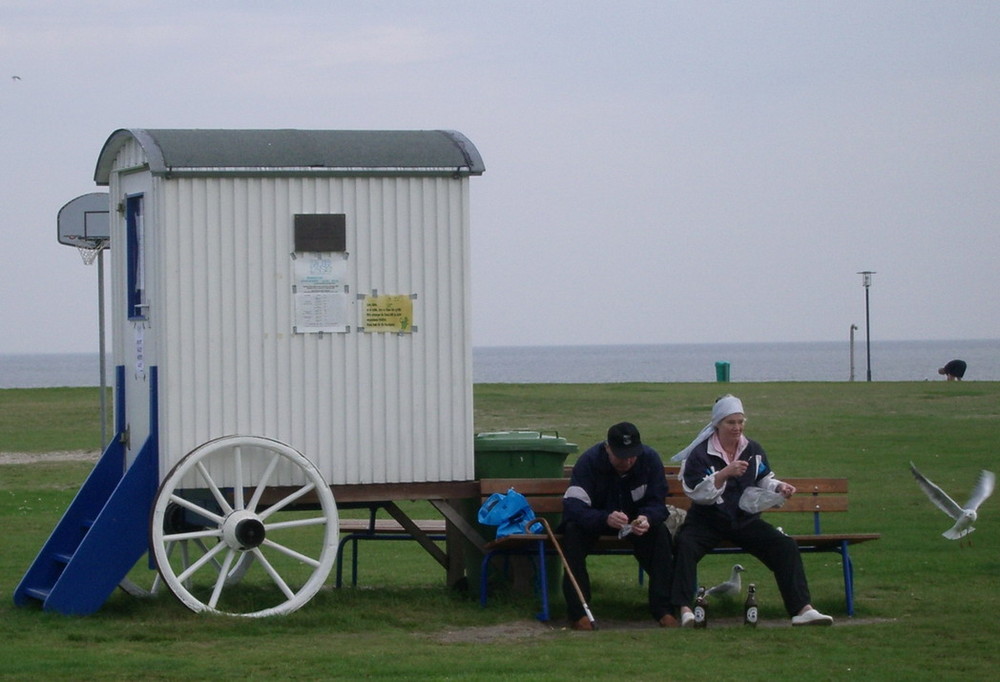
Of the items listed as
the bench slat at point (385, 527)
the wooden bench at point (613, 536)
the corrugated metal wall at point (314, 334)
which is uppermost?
the corrugated metal wall at point (314, 334)

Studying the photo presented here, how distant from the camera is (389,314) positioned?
34.8ft

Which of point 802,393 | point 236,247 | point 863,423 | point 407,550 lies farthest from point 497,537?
point 802,393

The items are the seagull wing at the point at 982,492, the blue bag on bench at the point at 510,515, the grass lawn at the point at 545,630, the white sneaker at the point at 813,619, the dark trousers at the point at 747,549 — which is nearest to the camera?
the grass lawn at the point at 545,630

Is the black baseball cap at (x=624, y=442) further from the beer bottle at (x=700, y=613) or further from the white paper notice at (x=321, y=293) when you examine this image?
the white paper notice at (x=321, y=293)

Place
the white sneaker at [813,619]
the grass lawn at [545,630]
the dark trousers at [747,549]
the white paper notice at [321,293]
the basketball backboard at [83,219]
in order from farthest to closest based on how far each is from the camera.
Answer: the basketball backboard at [83,219]
the white paper notice at [321,293]
the dark trousers at [747,549]
the white sneaker at [813,619]
the grass lawn at [545,630]

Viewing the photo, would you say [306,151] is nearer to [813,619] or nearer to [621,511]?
[621,511]

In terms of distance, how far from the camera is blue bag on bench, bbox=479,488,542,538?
10227 millimetres

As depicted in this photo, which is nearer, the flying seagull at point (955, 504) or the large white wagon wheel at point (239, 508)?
the large white wagon wheel at point (239, 508)

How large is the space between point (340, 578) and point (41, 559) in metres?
2.14

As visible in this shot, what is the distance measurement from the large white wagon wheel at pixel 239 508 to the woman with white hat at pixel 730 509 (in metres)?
2.31

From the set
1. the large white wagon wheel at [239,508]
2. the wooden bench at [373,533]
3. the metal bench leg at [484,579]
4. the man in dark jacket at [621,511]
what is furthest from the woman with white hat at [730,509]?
the large white wagon wheel at [239,508]

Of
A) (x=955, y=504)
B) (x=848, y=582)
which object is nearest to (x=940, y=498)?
(x=955, y=504)

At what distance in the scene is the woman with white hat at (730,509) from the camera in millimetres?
9719

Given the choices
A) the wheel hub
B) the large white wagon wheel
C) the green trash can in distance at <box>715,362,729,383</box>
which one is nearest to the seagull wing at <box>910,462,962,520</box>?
the large white wagon wheel
